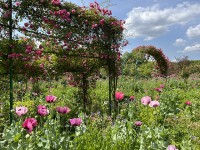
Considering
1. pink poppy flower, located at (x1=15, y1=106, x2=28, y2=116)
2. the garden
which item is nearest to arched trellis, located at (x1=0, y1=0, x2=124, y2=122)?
the garden

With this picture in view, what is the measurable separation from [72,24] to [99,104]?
2524 millimetres

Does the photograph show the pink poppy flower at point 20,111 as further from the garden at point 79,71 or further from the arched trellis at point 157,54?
the arched trellis at point 157,54

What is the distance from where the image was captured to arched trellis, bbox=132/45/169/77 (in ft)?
48.5

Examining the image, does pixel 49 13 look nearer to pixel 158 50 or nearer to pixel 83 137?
pixel 83 137

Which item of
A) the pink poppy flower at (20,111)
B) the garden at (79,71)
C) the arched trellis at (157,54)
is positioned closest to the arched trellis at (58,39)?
the garden at (79,71)

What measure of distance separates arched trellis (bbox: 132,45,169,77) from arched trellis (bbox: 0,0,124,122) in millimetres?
7809

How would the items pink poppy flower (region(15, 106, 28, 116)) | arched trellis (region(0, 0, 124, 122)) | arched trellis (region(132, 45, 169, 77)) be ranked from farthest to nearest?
arched trellis (region(132, 45, 169, 77)), arched trellis (region(0, 0, 124, 122)), pink poppy flower (region(15, 106, 28, 116))

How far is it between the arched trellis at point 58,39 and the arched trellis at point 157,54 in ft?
25.6

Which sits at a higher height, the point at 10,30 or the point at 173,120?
the point at 10,30

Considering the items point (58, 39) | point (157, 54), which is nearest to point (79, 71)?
point (58, 39)

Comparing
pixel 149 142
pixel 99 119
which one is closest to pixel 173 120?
pixel 99 119

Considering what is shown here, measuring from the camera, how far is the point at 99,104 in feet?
25.4

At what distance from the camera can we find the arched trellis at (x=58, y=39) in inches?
202

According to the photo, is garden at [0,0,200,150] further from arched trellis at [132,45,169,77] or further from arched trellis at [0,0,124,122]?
arched trellis at [132,45,169,77]
